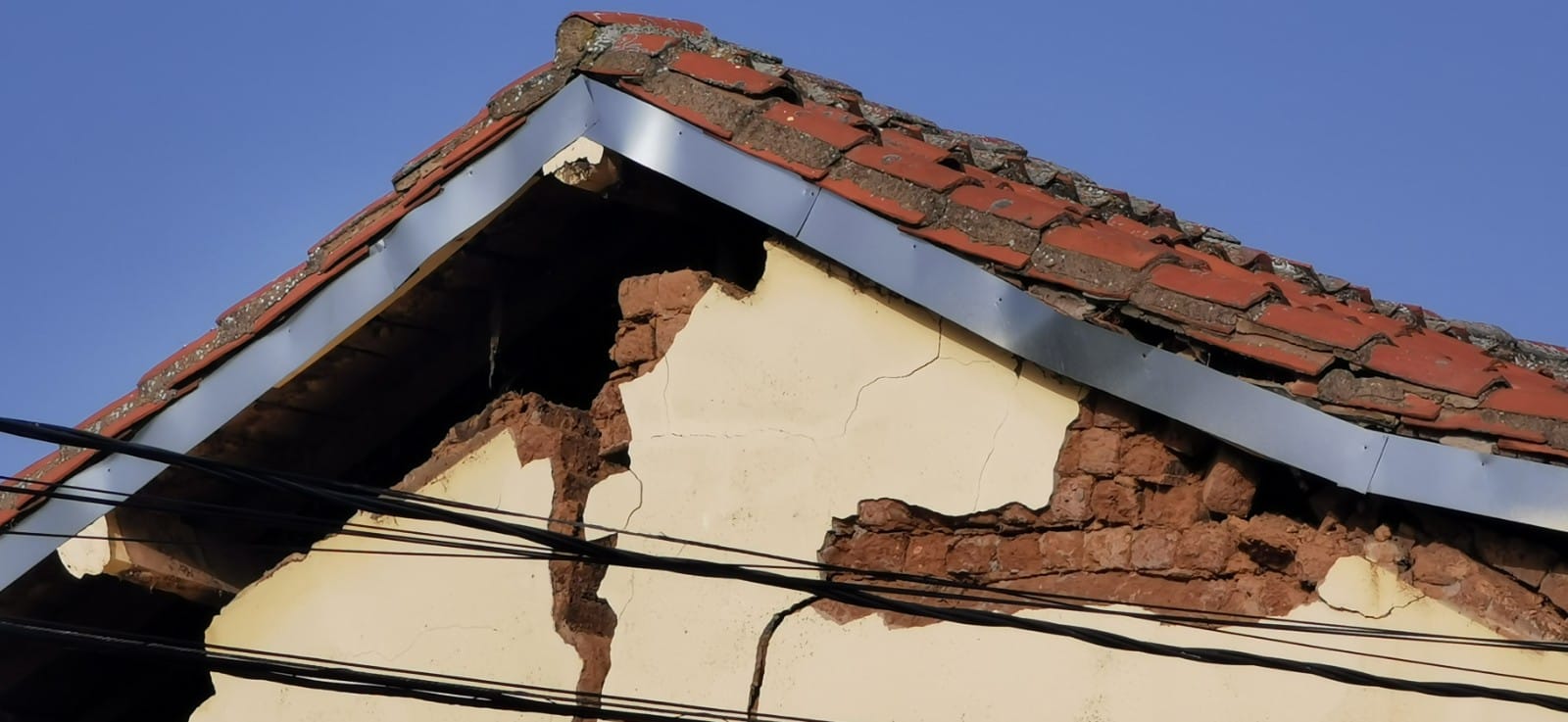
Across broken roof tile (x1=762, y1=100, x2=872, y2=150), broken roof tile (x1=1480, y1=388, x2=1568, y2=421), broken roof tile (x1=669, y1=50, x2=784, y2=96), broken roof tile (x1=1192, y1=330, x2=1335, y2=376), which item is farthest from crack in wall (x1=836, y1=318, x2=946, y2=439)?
broken roof tile (x1=1480, y1=388, x2=1568, y2=421)

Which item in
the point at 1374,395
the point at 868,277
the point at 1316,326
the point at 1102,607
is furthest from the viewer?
the point at 868,277

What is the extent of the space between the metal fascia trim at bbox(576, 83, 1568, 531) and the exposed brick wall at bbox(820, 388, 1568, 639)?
244 mm

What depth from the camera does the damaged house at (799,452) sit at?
496 centimetres

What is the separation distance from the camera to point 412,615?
6566 mm

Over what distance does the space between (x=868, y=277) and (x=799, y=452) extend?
0.60 meters

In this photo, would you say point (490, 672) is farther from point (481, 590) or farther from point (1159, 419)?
point (1159, 419)

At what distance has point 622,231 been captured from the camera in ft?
22.4

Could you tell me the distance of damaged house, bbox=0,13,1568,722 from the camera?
4961 millimetres

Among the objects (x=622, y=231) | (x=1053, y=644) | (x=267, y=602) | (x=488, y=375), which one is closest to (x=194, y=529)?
(x=267, y=602)

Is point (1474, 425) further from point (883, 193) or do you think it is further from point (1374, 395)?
point (883, 193)

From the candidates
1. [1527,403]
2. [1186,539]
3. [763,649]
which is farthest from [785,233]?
[1527,403]

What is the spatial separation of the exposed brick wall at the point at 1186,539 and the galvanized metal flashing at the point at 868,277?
0.26 metres

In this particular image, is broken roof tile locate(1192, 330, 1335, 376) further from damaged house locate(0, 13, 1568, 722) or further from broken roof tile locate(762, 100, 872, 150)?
broken roof tile locate(762, 100, 872, 150)

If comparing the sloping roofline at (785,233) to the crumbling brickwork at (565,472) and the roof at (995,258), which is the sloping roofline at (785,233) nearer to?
the roof at (995,258)
